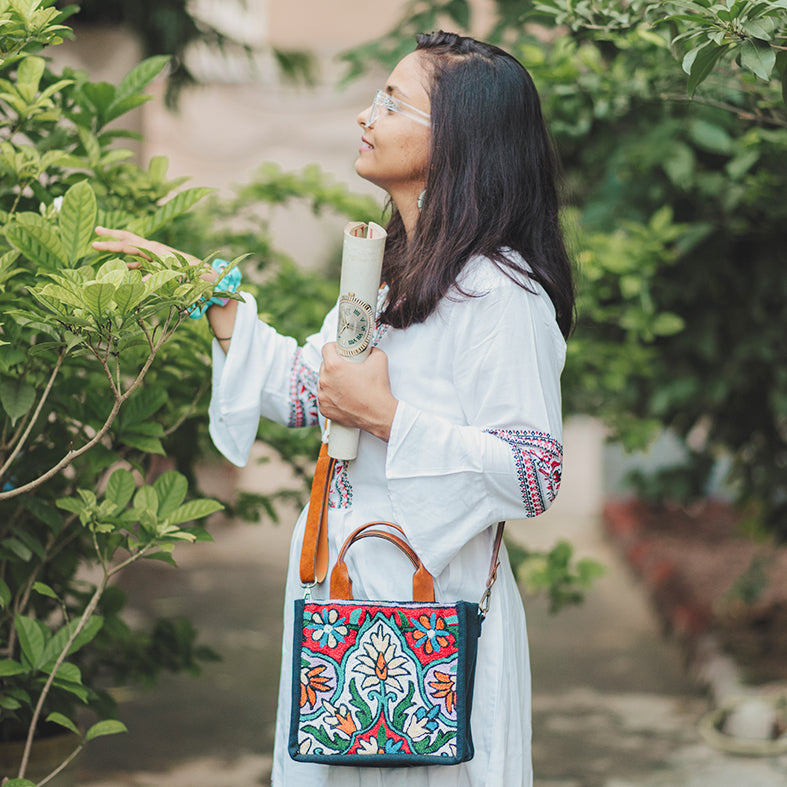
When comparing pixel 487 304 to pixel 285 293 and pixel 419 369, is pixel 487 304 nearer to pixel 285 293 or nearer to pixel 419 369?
pixel 419 369

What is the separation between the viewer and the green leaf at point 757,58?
155cm

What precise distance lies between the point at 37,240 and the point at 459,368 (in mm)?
733

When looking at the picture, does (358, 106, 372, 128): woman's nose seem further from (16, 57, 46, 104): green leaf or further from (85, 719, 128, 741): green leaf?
(85, 719, 128, 741): green leaf

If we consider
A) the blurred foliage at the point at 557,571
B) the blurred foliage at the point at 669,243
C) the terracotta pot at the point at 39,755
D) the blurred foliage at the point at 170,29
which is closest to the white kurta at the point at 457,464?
the terracotta pot at the point at 39,755

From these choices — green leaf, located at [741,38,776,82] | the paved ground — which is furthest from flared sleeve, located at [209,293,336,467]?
the paved ground

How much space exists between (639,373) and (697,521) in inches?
169

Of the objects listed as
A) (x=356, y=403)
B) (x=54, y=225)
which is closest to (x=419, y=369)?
(x=356, y=403)

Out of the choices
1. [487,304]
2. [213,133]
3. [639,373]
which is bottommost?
[487,304]

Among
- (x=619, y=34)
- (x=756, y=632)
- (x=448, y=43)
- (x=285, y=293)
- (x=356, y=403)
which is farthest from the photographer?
(x=756, y=632)

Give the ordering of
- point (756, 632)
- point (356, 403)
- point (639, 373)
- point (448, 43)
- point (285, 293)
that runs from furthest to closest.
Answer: point (756, 632) < point (639, 373) < point (285, 293) < point (448, 43) < point (356, 403)

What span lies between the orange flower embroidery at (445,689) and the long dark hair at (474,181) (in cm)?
56

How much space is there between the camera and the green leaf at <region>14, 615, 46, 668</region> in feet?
6.42

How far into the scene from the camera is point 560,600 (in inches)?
135

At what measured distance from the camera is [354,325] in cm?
169
